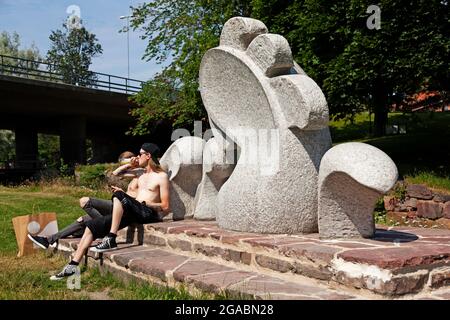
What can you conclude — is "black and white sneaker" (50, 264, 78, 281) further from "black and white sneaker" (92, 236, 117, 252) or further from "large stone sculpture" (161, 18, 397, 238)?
"large stone sculpture" (161, 18, 397, 238)

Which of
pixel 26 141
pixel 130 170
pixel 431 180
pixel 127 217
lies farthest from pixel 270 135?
pixel 26 141

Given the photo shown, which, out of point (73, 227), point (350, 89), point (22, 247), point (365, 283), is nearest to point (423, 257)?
point (365, 283)

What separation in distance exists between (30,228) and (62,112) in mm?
18985

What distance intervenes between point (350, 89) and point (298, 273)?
8208 millimetres

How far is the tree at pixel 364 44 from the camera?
32.1 ft

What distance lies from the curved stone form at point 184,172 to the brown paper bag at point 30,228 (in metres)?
1.78

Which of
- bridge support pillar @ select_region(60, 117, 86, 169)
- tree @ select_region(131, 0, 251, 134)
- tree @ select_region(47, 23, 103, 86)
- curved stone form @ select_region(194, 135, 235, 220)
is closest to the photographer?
curved stone form @ select_region(194, 135, 235, 220)

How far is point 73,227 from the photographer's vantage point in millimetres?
6648

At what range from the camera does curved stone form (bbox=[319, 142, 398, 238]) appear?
12.8 ft

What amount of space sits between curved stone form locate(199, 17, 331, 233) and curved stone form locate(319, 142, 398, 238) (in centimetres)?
46

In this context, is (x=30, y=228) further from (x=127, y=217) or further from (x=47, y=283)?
(x=47, y=283)

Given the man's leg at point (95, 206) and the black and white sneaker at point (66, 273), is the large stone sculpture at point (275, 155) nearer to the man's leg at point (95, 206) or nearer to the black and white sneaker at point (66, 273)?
A: the man's leg at point (95, 206)

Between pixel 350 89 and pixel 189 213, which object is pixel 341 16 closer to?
pixel 350 89

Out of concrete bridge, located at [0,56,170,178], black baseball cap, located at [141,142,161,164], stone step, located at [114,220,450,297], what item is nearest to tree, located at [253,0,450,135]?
stone step, located at [114,220,450,297]
